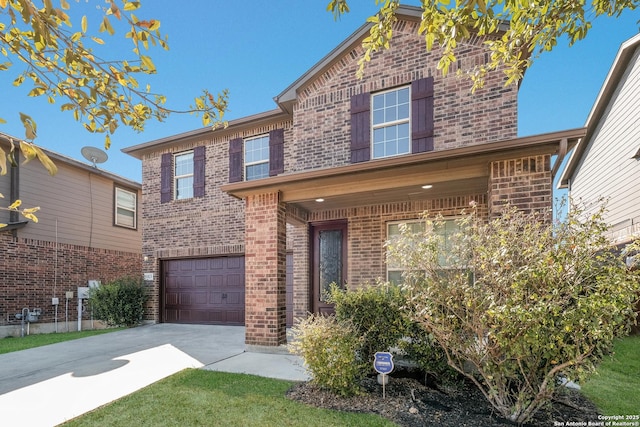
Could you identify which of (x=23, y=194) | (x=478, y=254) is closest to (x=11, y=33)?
(x=478, y=254)

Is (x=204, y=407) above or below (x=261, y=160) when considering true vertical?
below

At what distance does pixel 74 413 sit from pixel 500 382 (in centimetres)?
458

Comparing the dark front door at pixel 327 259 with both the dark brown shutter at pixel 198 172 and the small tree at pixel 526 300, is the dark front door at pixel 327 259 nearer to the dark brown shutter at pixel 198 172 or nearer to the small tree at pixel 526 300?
the dark brown shutter at pixel 198 172

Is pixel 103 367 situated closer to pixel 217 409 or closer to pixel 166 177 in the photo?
pixel 217 409

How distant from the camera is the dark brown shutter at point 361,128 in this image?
7.88m

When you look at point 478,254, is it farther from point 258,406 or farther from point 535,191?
point 258,406

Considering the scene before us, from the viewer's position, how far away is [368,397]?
4.04 m

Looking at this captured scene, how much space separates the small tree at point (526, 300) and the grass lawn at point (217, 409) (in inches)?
50.1

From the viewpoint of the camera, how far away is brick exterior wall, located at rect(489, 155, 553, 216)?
4582mm

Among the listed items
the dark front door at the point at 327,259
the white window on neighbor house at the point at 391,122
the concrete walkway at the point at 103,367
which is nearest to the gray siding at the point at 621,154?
the white window on neighbor house at the point at 391,122

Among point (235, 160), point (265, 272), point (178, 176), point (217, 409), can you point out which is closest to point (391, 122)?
point (265, 272)

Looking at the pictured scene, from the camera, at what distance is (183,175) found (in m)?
10.8

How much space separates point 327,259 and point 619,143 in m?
8.81

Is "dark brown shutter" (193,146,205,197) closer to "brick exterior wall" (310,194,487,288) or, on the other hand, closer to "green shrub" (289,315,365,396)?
"brick exterior wall" (310,194,487,288)
